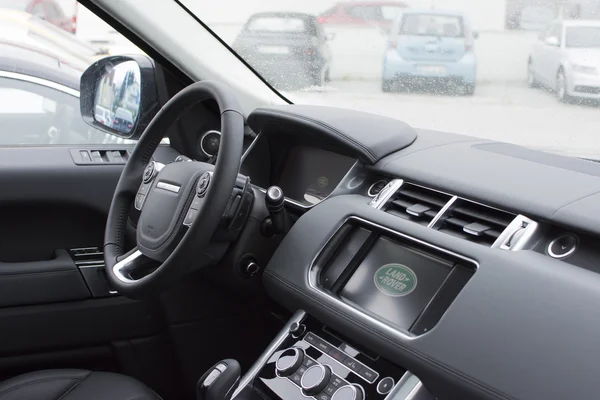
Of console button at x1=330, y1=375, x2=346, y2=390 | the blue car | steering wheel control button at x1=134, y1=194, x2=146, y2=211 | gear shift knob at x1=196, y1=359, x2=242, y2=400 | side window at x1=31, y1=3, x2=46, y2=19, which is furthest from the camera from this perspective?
side window at x1=31, y1=3, x2=46, y2=19

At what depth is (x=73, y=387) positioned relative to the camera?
176cm

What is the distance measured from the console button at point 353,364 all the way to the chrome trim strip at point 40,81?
1462 mm

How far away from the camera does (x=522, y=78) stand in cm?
203

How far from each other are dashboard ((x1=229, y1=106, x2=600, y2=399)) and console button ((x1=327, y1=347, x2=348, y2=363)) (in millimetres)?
43

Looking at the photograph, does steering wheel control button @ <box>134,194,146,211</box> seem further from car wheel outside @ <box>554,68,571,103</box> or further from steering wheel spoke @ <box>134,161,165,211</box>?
car wheel outside @ <box>554,68,571,103</box>

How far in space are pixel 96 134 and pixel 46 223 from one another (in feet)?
1.22

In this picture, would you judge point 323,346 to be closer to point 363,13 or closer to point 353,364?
point 353,364

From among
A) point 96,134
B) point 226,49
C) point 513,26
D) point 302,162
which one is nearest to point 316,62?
point 226,49

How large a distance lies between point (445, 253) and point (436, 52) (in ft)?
3.10

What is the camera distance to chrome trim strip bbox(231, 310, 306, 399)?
1583 millimetres

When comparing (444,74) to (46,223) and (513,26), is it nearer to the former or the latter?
(513,26)

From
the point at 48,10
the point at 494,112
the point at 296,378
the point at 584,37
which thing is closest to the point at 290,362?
the point at 296,378

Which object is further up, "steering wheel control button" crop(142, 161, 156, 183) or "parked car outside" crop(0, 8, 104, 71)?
"parked car outside" crop(0, 8, 104, 71)

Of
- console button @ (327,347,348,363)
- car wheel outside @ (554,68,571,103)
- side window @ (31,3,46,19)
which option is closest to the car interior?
console button @ (327,347,348,363)
